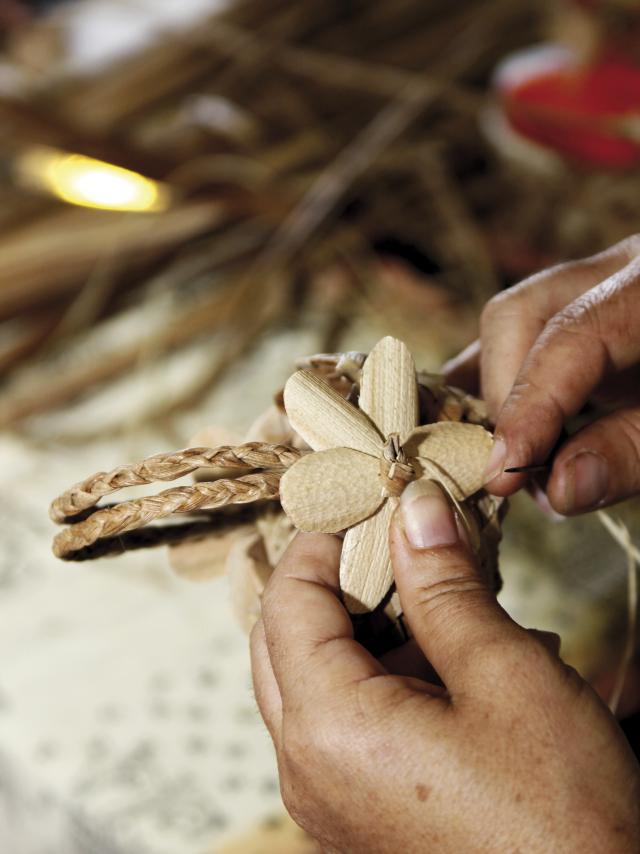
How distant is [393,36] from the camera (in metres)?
1.98

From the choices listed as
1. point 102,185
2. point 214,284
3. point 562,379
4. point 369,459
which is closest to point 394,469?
point 369,459

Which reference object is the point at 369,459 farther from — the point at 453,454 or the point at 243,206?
the point at 243,206

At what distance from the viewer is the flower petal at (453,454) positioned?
452 mm

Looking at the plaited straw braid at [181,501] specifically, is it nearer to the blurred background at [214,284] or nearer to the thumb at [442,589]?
the thumb at [442,589]

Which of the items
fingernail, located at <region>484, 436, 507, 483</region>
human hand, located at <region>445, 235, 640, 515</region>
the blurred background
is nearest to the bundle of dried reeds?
the blurred background

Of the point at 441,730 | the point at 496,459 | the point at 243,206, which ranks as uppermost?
the point at 243,206

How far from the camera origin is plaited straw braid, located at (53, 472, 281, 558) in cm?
43

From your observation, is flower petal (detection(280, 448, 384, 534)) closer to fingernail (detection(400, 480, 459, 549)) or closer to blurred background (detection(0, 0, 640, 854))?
fingernail (detection(400, 480, 459, 549))

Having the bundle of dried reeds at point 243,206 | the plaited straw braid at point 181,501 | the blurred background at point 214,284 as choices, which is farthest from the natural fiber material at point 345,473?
the bundle of dried reeds at point 243,206

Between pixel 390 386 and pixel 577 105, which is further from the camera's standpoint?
pixel 577 105

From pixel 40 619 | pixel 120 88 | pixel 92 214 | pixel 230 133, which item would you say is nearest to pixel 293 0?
pixel 120 88

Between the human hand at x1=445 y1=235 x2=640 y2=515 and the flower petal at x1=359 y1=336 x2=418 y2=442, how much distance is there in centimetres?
6

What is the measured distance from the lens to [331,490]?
43 centimetres

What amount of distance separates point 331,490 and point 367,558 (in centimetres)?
5
